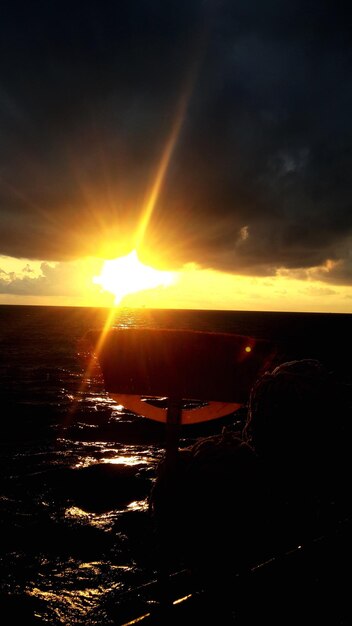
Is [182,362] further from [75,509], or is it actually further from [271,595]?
[75,509]

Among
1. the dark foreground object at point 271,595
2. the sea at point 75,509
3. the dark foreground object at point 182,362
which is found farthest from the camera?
the sea at point 75,509

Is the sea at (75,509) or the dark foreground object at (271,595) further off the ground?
the dark foreground object at (271,595)

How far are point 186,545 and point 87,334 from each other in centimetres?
166

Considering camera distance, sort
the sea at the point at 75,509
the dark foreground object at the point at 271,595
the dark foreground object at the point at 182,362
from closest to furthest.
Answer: the dark foreground object at the point at 271,595 < the dark foreground object at the point at 182,362 < the sea at the point at 75,509

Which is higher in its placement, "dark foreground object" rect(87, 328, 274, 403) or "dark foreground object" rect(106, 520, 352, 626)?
"dark foreground object" rect(87, 328, 274, 403)

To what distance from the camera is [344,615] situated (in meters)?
2.78

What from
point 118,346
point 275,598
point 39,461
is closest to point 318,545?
point 275,598

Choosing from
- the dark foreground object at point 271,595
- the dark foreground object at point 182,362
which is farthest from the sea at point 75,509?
the dark foreground object at point 271,595

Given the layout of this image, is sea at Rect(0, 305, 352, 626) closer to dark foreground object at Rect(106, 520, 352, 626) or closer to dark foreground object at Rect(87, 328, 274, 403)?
dark foreground object at Rect(87, 328, 274, 403)

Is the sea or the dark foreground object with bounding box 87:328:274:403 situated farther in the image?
the sea

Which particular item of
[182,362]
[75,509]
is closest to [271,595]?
[182,362]

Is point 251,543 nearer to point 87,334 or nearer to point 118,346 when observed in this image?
point 118,346

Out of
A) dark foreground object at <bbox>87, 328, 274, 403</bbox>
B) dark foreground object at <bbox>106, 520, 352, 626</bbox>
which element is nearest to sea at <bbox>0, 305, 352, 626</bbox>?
dark foreground object at <bbox>87, 328, 274, 403</bbox>

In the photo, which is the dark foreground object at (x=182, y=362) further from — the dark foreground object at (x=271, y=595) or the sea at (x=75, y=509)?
the dark foreground object at (x=271, y=595)
